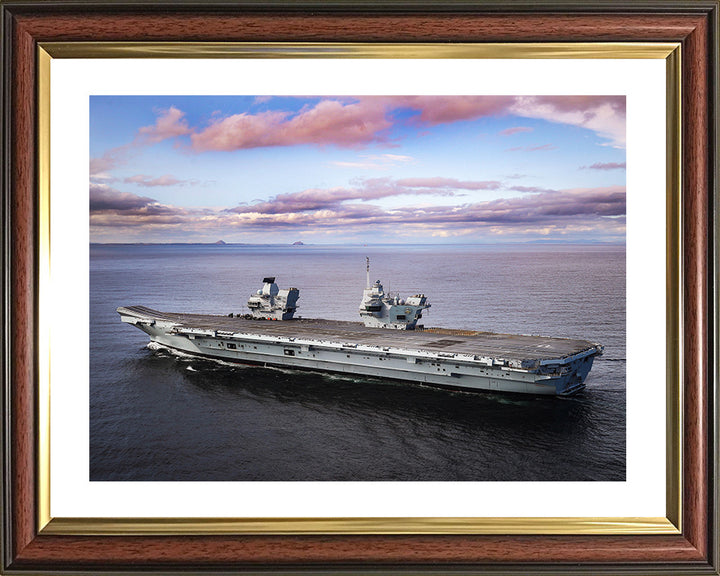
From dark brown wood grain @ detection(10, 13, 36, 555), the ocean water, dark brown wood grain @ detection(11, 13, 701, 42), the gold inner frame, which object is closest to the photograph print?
the ocean water

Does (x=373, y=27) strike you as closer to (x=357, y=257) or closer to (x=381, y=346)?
→ (x=357, y=257)

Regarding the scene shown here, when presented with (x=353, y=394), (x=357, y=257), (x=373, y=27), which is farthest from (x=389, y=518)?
(x=353, y=394)

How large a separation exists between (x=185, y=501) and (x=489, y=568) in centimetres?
222

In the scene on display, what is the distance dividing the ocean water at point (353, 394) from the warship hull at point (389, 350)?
0.44m

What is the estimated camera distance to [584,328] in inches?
219

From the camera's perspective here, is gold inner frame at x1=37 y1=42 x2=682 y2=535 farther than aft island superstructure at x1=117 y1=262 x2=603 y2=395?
No

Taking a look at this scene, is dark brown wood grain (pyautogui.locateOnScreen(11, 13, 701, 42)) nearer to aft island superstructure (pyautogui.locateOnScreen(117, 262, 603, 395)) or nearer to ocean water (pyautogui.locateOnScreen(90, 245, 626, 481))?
ocean water (pyautogui.locateOnScreen(90, 245, 626, 481))

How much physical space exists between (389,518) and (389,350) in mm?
7107

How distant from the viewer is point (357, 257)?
6.45m

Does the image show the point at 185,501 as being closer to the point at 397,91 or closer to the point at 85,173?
the point at 85,173

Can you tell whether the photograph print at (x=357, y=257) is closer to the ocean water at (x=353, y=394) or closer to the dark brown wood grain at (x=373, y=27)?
the ocean water at (x=353, y=394)

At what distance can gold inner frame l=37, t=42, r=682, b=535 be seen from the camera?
132 inches

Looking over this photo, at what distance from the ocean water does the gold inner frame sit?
0.33m

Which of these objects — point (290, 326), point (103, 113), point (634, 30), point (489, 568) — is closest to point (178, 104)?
point (103, 113)
